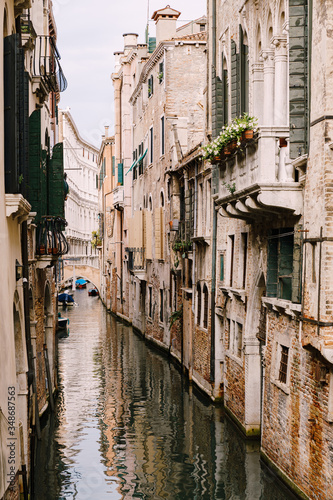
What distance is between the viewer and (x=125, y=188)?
37.2 meters

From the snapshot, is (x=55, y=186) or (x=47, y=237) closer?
(x=47, y=237)

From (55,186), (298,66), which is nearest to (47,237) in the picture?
(55,186)

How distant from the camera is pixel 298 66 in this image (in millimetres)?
9188

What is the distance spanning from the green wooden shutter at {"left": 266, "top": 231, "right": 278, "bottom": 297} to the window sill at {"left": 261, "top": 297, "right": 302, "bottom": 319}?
0.52 feet

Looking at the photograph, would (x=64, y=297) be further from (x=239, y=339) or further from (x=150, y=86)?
(x=239, y=339)

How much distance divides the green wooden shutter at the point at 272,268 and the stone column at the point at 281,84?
6.21ft

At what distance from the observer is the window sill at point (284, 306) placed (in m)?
9.69

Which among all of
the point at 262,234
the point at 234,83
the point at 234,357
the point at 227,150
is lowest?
the point at 234,357

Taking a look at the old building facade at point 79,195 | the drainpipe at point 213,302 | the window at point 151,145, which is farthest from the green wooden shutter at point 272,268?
the old building facade at point 79,195

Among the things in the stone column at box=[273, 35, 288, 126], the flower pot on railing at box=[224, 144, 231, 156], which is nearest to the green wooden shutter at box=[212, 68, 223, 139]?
the flower pot on railing at box=[224, 144, 231, 156]

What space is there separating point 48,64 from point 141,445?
7250 mm

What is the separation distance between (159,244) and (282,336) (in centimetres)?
1447

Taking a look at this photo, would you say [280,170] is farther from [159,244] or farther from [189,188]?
[159,244]

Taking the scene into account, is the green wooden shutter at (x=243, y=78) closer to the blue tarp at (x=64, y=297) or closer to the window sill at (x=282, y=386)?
the window sill at (x=282, y=386)
